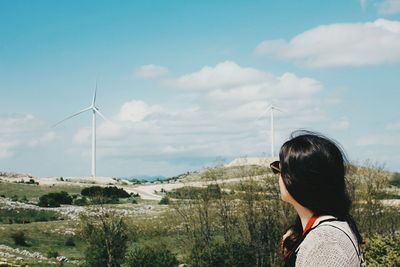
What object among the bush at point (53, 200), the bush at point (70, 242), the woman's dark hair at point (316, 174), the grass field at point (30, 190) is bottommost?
the bush at point (70, 242)

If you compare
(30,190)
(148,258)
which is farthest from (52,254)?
(30,190)

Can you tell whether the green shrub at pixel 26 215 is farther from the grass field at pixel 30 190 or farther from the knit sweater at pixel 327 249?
the knit sweater at pixel 327 249

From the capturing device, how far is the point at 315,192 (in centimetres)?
348

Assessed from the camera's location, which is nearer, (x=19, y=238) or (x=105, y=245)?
(x=105, y=245)

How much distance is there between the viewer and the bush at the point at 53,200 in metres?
67.4

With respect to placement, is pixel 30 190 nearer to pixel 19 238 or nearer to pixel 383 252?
pixel 19 238

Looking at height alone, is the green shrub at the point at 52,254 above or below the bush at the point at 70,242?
below

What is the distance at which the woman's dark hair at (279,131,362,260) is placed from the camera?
3.45m

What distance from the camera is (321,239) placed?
10.7 ft

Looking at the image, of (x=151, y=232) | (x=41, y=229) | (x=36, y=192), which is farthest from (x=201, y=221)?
(x=36, y=192)

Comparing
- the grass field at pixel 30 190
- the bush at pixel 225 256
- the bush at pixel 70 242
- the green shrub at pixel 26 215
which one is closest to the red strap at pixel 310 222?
the bush at pixel 225 256

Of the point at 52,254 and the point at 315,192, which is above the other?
the point at 315,192

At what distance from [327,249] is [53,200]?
222 feet

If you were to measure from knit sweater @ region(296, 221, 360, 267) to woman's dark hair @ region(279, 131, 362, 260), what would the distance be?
17 cm
